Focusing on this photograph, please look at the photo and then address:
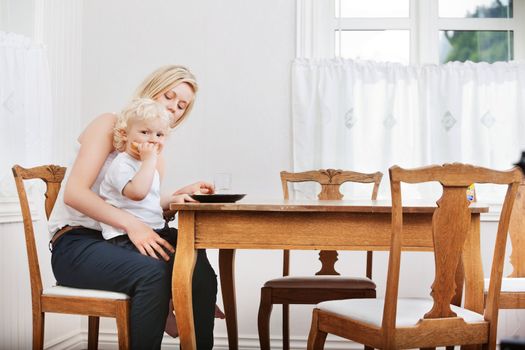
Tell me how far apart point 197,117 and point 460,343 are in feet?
6.84

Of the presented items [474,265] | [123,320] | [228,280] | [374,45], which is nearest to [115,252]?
[123,320]

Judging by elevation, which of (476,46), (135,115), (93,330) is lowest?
(93,330)


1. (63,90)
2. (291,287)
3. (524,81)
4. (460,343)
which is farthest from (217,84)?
(460,343)

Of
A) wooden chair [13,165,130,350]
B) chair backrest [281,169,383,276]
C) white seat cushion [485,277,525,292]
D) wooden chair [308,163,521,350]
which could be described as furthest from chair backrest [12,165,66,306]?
white seat cushion [485,277,525,292]

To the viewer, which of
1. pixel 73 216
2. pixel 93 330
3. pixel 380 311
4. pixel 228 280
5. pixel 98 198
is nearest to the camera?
pixel 380 311

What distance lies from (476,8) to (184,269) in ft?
8.33

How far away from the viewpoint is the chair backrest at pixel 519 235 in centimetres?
279

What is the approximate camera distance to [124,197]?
2.19 meters

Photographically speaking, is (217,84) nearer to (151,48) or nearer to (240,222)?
(151,48)

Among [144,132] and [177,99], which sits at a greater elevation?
[177,99]

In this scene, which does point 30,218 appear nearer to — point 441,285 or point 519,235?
point 441,285

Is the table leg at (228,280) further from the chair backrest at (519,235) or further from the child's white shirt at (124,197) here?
the chair backrest at (519,235)

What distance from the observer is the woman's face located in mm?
2400

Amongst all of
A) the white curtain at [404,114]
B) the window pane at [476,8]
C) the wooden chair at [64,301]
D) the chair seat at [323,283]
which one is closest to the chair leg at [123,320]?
the wooden chair at [64,301]
